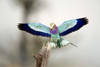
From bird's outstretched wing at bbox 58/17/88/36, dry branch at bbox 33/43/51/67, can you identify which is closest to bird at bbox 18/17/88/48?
bird's outstretched wing at bbox 58/17/88/36

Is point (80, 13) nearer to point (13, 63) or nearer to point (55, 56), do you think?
point (55, 56)

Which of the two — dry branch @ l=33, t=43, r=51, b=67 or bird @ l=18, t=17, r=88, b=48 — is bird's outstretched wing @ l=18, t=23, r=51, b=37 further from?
dry branch @ l=33, t=43, r=51, b=67

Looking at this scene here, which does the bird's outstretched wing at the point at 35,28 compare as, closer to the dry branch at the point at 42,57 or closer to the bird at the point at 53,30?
the bird at the point at 53,30

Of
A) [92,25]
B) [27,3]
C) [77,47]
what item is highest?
[27,3]

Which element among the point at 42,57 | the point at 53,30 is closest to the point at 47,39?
the point at 53,30

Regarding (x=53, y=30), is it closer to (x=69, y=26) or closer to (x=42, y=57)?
(x=69, y=26)

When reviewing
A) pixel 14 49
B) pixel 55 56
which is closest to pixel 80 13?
pixel 55 56
